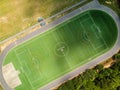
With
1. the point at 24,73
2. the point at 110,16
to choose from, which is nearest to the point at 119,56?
the point at 110,16

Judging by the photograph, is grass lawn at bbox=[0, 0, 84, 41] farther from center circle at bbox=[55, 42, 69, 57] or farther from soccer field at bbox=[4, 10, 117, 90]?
center circle at bbox=[55, 42, 69, 57]

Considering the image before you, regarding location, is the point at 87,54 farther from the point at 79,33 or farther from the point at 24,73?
the point at 24,73

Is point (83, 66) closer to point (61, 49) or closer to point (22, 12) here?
point (61, 49)

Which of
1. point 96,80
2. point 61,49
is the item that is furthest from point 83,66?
point 61,49

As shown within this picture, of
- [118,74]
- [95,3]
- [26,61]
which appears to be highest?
[95,3]

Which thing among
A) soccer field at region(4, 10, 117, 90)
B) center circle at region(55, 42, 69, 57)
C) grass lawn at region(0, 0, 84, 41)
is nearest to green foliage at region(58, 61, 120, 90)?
soccer field at region(4, 10, 117, 90)

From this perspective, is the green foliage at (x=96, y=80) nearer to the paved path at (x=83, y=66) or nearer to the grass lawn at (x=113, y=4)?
the paved path at (x=83, y=66)

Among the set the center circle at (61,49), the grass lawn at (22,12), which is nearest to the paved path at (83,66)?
the grass lawn at (22,12)
